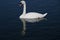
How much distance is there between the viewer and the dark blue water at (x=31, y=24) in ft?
47.1

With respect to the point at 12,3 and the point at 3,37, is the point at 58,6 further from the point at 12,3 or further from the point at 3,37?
the point at 3,37

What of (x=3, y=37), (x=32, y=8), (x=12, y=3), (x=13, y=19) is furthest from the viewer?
(x=12, y=3)

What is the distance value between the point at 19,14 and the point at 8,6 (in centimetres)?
198

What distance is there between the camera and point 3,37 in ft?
46.5

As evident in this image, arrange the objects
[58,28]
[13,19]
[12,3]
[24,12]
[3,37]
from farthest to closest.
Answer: [12,3] < [24,12] < [13,19] < [58,28] < [3,37]

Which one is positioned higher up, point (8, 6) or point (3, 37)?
point (8, 6)

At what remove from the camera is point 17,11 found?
1927 centimetres

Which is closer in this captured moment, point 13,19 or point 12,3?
point 13,19

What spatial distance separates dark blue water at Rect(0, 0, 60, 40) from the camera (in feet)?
47.1

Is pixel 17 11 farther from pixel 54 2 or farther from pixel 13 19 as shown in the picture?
pixel 54 2

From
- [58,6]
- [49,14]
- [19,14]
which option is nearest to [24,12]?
Answer: [19,14]

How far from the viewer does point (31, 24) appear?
16234 mm

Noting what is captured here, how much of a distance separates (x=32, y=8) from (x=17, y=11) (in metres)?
1.33

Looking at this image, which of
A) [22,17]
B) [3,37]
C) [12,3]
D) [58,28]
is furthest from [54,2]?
[3,37]
